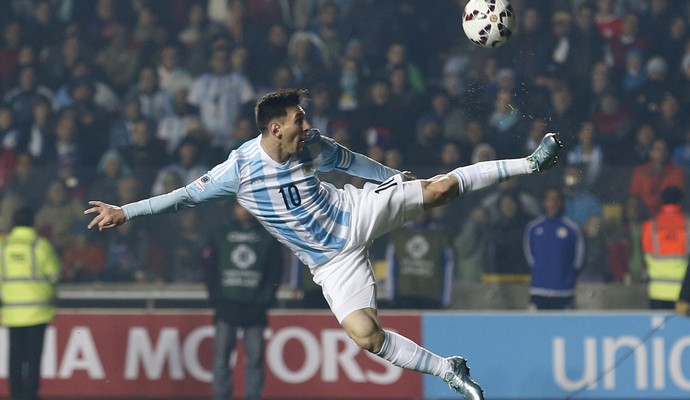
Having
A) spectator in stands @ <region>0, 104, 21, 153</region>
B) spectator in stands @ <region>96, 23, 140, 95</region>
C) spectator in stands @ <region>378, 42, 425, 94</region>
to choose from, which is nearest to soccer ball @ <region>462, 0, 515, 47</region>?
spectator in stands @ <region>378, 42, 425, 94</region>

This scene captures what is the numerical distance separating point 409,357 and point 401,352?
6cm

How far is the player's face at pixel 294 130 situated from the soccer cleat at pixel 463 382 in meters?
1.59

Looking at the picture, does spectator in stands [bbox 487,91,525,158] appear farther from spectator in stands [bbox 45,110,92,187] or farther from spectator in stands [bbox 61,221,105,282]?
spectator in stands [bbox 45,110,92,187]

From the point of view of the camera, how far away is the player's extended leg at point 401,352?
758cm

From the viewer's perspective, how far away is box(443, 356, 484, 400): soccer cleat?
746cm

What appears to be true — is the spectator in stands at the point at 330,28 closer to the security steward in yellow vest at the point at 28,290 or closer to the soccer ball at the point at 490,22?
the security steward in yellow vest at the point at 28,290

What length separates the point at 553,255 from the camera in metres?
11.4

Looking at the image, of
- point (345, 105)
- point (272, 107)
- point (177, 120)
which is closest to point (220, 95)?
point (177, 120)

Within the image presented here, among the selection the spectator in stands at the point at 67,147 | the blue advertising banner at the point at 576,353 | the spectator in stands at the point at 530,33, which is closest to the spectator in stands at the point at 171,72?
the spectator in stands at the point at 67,147

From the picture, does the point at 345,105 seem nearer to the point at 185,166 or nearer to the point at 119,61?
the point at 185,166

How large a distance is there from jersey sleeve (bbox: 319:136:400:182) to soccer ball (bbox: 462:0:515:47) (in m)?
1.04

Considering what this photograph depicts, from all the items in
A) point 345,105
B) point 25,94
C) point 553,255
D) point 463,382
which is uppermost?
point 25,94

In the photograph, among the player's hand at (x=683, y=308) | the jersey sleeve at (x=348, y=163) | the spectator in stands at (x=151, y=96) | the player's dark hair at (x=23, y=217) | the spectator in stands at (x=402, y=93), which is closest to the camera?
the jersey sleeve at (x=348, y=163)

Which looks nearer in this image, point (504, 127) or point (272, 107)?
point (272, 107)
